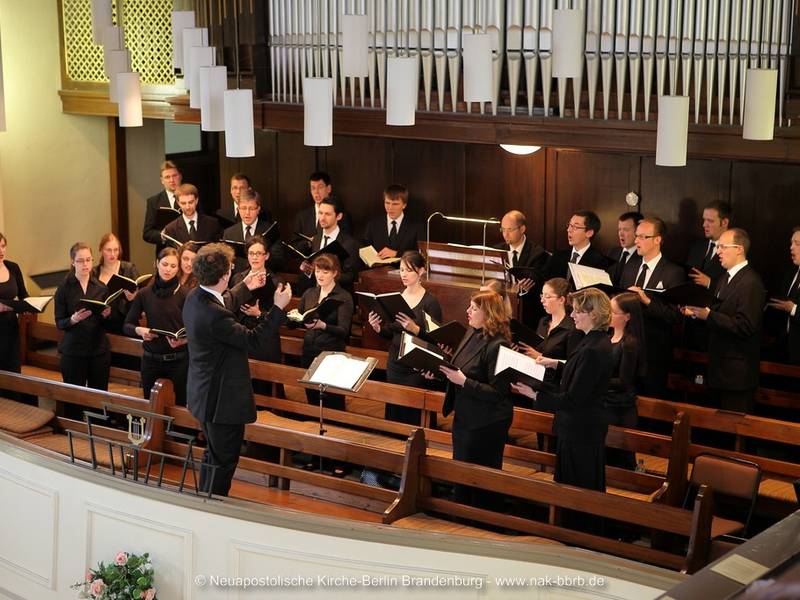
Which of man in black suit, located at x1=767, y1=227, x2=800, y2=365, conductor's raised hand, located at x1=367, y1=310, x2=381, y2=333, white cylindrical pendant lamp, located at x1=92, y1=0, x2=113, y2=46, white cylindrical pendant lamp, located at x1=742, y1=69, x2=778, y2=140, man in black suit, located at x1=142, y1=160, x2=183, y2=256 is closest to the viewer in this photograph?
white cylindrical pendant lamp, located at x1=742, y1=69, x2=778, y2=140

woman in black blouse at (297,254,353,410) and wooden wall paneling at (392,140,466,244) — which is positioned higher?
wooden wall paneling at (392,140,466,244)

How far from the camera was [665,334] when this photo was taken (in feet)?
25.3

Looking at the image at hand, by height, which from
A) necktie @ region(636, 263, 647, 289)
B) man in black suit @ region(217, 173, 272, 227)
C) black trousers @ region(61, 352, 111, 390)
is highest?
man in black suit @ region(217, 173, 272, 227)

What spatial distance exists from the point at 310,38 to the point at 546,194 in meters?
2.34

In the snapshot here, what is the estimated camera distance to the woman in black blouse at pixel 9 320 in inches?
325

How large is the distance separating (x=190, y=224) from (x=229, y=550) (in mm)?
4630

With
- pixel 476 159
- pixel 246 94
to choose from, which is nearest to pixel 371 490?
pixel 246 94

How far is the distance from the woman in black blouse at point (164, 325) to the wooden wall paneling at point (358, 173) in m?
3.38

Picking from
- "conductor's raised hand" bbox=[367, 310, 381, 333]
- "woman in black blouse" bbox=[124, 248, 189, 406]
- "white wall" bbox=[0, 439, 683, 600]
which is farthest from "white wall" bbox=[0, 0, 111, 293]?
"white wall" bbox=[0, 439, 683, 600]

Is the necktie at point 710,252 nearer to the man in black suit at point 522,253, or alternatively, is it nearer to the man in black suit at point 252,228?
the man in black suit at point 522,253

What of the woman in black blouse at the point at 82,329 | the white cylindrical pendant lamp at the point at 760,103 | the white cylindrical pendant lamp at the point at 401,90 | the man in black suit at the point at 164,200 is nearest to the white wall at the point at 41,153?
the man in black suit at the point at 164,200

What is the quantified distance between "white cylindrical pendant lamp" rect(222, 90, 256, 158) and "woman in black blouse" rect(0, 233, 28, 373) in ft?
7.97

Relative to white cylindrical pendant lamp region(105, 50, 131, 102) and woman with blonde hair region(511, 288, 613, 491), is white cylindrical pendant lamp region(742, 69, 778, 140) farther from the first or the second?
white cylindrical pendant lamp region(105, 50, 131, 102)

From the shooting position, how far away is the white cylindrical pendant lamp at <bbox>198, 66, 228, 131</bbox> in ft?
23.3
